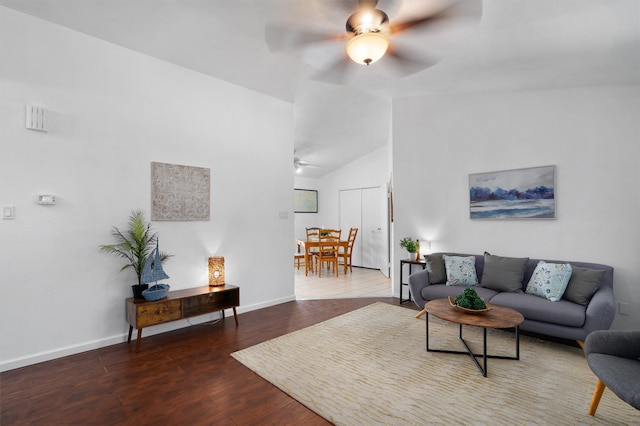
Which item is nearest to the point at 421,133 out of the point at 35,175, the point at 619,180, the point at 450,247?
the point at 450,247

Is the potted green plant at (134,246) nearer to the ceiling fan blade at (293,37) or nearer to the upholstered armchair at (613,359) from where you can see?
the ceiling fan blade at (293,37)

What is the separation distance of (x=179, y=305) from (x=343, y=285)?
3.10m

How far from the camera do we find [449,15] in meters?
2.21

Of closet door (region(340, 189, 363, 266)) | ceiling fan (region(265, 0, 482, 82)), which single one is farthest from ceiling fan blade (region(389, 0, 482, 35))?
closet door (region(340, 189, 363, 266))

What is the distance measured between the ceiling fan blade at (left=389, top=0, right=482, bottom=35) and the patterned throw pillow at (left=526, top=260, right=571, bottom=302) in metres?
2.51

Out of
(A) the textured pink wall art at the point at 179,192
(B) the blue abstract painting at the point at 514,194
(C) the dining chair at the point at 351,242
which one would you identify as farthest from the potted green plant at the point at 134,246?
(C) the dining chair at the point at 351,242

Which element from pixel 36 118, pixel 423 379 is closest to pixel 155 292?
pixel 36 118

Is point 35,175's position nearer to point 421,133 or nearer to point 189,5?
point 189,5

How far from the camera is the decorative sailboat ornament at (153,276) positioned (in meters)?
2.98

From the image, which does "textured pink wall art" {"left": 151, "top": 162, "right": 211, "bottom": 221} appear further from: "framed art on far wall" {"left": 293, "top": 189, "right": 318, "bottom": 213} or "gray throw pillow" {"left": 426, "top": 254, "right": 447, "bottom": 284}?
"framed art on far wall" {"left": 293, "top": 189, "right": 318, "bottom": 213}

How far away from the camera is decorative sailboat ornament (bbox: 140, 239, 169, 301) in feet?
9.77

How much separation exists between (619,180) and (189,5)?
14.7ft

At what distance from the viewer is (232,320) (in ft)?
12.4

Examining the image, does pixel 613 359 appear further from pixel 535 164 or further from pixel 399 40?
pixel 399 40
